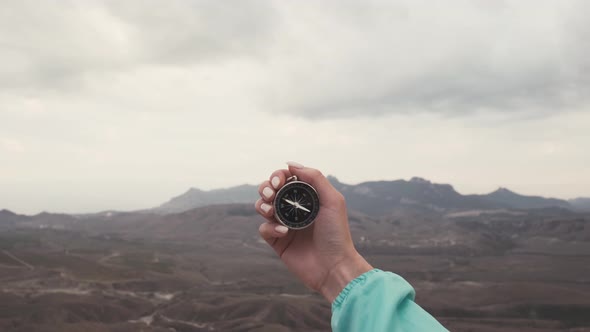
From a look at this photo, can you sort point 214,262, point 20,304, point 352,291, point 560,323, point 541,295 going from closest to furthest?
point 352,291, point 20,304, point 560,323, point 541,295, point 214,262

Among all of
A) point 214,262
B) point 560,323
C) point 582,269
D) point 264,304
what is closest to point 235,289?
point 264,304

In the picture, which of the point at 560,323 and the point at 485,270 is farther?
the point at 485,270

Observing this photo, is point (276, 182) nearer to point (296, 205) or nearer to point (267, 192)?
point (267, 192)

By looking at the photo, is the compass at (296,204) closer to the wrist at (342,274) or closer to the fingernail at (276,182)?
the fingernail at (276,182)

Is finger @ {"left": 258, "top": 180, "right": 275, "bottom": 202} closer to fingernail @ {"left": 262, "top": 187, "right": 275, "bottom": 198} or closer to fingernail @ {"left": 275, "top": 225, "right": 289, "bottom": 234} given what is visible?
fingernail @ {"left": 262, "top": 187, "right": 275, "bottom": 198}

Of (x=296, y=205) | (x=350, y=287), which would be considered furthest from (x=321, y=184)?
(x=350, y=287)

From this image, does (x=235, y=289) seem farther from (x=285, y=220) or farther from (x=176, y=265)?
(x=285, y=220)

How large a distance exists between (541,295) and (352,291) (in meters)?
147

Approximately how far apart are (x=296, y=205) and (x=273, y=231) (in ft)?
1.75

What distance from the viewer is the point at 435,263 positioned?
610 ft

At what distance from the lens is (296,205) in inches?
244

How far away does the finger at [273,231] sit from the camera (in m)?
5.75

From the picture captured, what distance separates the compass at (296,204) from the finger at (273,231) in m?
0.12

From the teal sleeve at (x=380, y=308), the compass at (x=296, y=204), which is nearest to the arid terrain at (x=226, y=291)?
the compass at (x=296, y=204)
